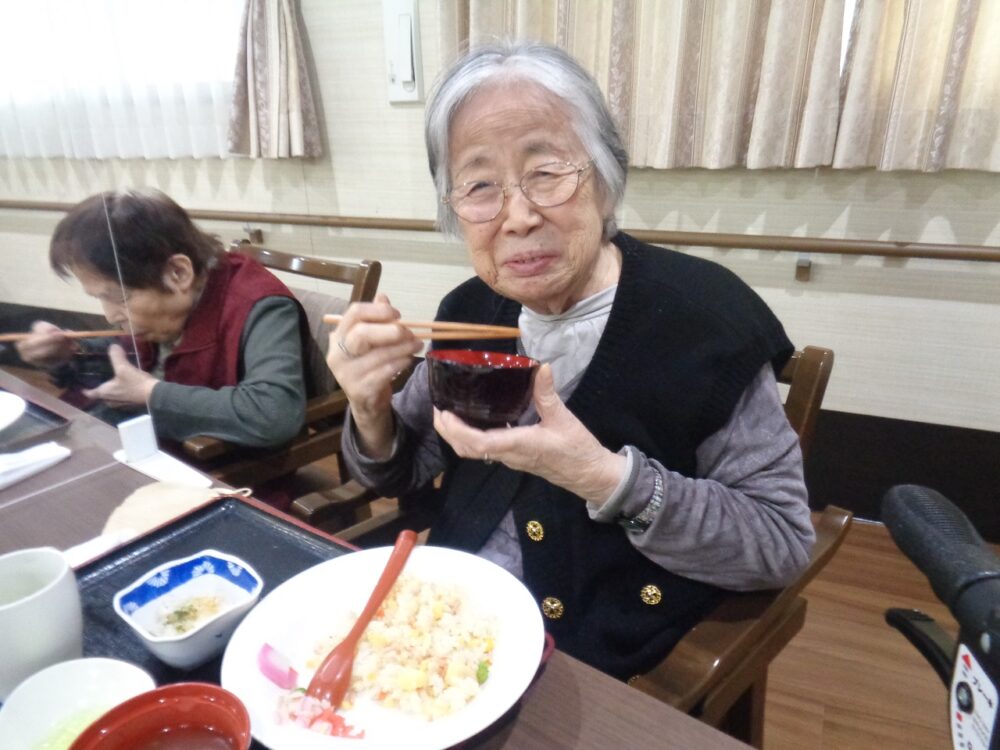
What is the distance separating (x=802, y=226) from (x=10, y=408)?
224cm

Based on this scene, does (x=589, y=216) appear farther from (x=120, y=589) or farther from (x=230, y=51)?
(x=230, y=51)

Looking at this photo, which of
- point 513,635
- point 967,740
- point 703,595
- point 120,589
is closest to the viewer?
point 967,740

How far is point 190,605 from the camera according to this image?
72 cm

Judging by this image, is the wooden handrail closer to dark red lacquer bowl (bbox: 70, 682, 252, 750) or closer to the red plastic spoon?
the red plastic spoon

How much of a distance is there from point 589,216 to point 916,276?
1624mm

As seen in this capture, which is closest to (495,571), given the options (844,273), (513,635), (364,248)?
(513,635)

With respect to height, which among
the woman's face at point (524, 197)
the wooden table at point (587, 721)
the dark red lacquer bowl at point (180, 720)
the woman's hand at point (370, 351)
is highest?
the woman's face at point (524, 197)

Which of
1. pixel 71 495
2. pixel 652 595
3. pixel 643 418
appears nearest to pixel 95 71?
pixel 71 495

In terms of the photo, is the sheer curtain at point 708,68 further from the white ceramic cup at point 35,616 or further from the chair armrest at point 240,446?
the white ceramic cup at point 35,616

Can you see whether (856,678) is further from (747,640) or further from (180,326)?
(180,326)

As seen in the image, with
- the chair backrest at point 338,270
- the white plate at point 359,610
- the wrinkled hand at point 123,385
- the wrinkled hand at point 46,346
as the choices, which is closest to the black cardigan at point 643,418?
the white plate at point 359,610

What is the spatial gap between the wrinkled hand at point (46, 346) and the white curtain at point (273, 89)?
165 centimetres

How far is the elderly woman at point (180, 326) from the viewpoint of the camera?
1.39 m

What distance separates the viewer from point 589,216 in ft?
3.33
